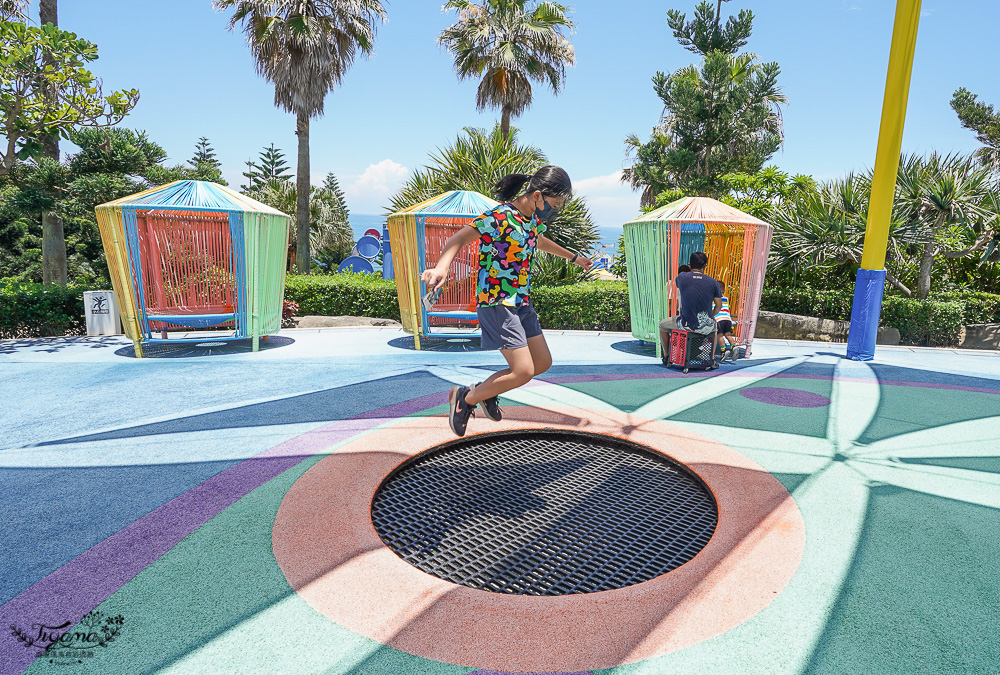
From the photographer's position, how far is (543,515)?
310 centimetres

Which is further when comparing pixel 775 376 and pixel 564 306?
pixel 564 306

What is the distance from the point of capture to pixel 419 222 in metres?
9.04

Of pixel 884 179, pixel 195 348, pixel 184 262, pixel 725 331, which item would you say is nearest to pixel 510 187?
pixel 725 331

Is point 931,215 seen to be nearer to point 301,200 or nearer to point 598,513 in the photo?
point 598,513

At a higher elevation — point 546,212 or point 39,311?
point 546,212

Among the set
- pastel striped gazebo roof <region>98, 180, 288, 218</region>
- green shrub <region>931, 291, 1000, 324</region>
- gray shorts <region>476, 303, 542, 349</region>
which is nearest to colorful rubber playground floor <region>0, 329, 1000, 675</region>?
gray shorts <region>476, 303, 542, 349</region>

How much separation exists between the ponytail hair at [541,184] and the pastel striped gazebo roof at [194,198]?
5966 millimetres

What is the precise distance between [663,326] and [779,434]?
3.13 m

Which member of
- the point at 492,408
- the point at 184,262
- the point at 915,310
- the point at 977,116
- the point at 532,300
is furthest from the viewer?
the point at 977,116

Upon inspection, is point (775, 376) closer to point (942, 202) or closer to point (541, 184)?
point (541, 184)

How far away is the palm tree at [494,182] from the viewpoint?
1453 cm

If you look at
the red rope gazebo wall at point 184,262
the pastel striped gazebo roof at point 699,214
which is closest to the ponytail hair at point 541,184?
the pastel striped gazebo roof at point 699,214

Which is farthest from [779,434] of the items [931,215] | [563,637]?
[931,215]

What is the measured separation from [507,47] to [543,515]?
23005 millimetres
